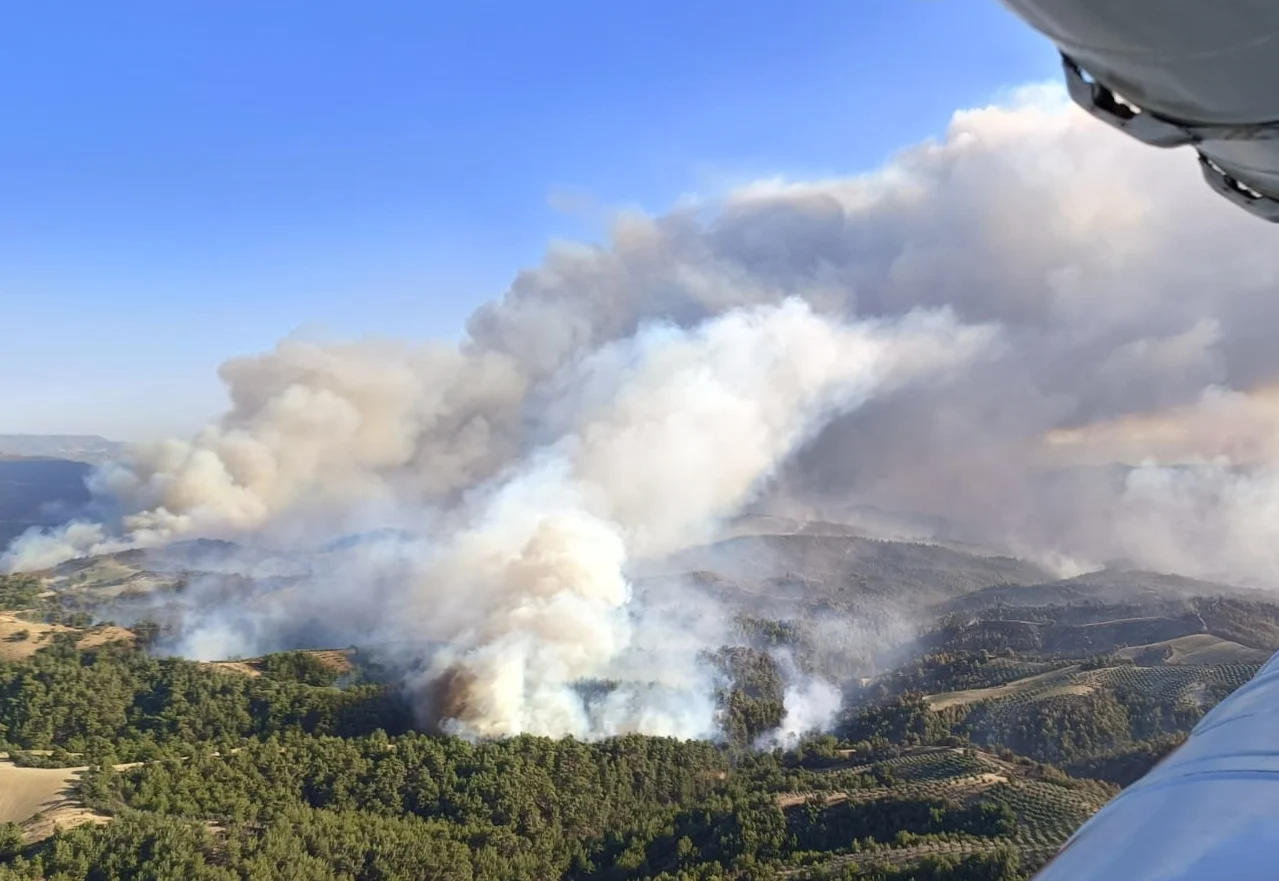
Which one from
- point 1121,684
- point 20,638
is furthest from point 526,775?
point 1121,684

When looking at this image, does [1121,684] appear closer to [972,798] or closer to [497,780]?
[972,798]

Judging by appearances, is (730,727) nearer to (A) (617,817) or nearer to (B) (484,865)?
(A) (617,817)

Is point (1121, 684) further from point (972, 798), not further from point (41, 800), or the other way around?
point (41, 800)

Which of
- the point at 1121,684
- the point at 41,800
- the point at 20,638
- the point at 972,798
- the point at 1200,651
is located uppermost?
A: the point at 20,638

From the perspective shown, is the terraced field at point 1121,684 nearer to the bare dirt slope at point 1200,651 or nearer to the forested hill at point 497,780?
the forested hill at point 497,780

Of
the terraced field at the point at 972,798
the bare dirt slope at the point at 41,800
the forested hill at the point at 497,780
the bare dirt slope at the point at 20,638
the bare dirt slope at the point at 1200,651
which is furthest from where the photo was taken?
the bare dirt slope at the point at 1200,651

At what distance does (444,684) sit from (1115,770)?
6851 centimetres

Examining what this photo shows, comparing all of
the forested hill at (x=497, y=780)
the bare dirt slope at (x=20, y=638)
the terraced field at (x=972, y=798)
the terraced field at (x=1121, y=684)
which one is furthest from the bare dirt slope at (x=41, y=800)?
the terraced field at (x=1121, y=684)

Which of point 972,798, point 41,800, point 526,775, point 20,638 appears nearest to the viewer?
point 41,800

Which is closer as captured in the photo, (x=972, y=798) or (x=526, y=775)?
(x=972, y=798)

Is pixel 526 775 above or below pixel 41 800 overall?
below

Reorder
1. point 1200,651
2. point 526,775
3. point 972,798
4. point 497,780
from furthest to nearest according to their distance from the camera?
point 1200,651
point 526,775
point 972,798
point 497,780

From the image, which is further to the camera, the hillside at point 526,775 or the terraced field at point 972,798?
the terraced field at point 972,798

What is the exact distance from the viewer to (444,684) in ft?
275
